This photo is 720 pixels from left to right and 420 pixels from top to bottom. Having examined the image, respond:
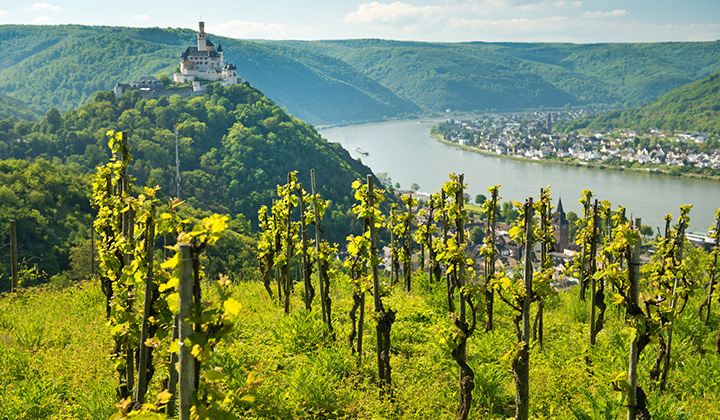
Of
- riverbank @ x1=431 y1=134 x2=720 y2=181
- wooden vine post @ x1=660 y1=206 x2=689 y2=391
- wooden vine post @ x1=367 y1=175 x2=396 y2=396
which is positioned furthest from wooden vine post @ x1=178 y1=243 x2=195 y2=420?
riverbank @ x1=431 y1=134 x2=720 y2=181

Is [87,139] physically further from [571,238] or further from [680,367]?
[680,367]

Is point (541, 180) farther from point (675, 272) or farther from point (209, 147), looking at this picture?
point (675, 272)

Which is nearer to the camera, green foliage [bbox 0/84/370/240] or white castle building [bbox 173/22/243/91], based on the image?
green foliage [bbox 0/84/370/240]

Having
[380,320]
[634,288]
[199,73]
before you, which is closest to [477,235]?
[380,320]

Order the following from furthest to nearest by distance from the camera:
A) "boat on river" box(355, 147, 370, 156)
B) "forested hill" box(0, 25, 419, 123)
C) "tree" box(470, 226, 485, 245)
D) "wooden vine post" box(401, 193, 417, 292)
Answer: "forested hill" box(0, 25, 419, 123) → "boat on river" box(355, 147, 370, 156) → "tree" box(470, 226, 485, 245) → "wooden vine post" box(401, 193, 417, 292)

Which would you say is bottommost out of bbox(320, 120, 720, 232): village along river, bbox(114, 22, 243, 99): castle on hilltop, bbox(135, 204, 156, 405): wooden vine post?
bbox(320, 120, 720, 232): village along river

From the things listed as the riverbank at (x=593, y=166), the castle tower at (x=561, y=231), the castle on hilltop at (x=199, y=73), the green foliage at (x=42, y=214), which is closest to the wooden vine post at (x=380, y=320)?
the green foliage at (x=42, y=214)

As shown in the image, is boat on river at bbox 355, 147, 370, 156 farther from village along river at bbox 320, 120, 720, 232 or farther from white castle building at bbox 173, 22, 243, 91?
white castle building at bbox 173, 22, 243, 91

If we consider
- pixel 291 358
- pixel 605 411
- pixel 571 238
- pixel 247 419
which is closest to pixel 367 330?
pixel 291 358
